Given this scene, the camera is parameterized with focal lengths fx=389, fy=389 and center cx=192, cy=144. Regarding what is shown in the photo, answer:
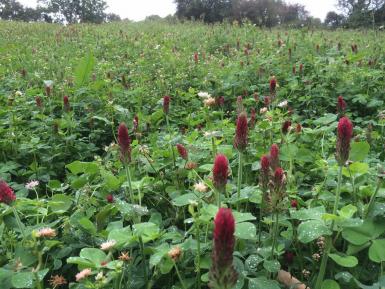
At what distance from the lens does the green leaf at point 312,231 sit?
1451 millimetres

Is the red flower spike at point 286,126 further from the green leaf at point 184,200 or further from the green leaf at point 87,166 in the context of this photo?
the green leaf at point 87,166

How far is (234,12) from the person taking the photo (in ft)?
102

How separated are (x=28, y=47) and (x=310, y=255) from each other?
25.6 feet

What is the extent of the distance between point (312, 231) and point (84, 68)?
141 inches

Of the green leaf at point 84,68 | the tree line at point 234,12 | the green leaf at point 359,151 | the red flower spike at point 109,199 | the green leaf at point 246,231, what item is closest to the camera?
the green leaf at point 246,231

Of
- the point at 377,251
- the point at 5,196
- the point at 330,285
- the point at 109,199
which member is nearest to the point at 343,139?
the point at 377,251

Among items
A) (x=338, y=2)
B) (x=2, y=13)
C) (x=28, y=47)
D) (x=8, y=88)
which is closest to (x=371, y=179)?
(x=8, y=88)

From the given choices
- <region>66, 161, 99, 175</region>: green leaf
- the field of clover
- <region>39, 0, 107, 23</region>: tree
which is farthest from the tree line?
<region>66, 161, 99, 175</region>: green leaf

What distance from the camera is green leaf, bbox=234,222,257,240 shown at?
1385 mm

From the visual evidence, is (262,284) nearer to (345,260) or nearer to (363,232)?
(345,260)

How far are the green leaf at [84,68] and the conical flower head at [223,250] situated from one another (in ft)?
12.3

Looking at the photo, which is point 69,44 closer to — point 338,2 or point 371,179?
point 371,179

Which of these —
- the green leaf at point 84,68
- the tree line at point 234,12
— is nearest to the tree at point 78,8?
the tree line at point 234,12

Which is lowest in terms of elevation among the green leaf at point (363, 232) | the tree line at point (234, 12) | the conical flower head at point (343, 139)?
the green leaf at point (363, 232)
